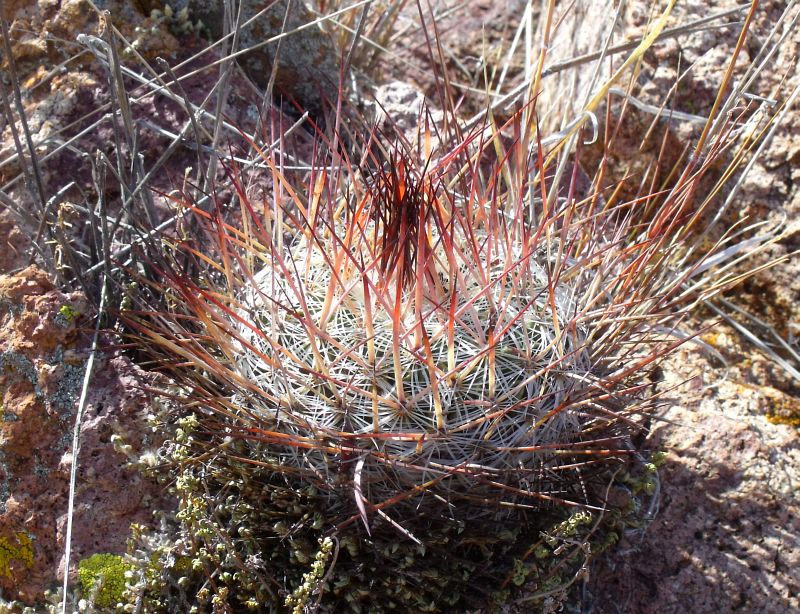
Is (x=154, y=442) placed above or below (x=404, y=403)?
below

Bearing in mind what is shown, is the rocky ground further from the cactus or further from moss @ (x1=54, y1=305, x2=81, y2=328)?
the cactus

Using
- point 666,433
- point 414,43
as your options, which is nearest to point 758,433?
point 666,433

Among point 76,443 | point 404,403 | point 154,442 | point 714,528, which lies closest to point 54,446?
point 76,443

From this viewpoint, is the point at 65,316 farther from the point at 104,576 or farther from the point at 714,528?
the point at 714,528

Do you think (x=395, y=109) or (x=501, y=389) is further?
(x=395, y=109)

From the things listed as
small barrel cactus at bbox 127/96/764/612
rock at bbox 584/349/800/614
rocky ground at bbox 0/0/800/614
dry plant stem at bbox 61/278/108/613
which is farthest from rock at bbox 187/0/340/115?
rock at bbox 584/349/800/614

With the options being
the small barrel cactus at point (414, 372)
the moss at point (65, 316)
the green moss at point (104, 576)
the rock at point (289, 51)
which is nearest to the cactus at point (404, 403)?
the small barrel cactus at point (414, 372)

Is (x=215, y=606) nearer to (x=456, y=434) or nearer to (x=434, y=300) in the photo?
(x=456, y=434)

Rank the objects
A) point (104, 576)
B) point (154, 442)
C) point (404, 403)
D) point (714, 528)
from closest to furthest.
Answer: point (404, 403) → point (104, 576) → point (154, 442) → point (714, 528)
